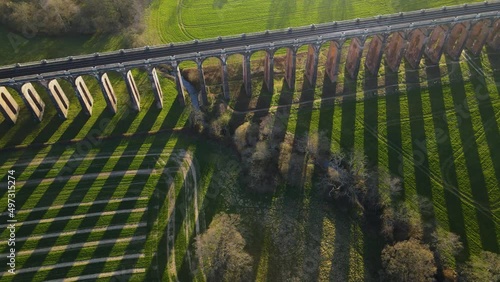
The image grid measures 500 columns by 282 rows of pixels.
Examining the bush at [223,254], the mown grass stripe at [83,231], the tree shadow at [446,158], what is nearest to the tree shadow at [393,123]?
the tree shadow at [446,158]

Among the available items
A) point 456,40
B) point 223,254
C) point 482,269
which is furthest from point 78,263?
point 456,40

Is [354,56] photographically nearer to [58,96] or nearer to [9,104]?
[58,96]

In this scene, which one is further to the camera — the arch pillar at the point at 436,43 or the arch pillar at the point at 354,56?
the arch pillar at the point at 436,43

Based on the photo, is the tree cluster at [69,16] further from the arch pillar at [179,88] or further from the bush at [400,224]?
the bush at [400,224]

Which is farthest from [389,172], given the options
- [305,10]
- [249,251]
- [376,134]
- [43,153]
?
[43,153]

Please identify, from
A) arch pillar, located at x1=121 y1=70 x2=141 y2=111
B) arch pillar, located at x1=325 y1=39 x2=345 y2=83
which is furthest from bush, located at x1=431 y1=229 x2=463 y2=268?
arch pillar, located at x1=121 y1=70 x2=141 y2=111

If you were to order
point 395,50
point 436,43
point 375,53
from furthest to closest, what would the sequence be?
point 436,43
point 395,50
point 375,53
